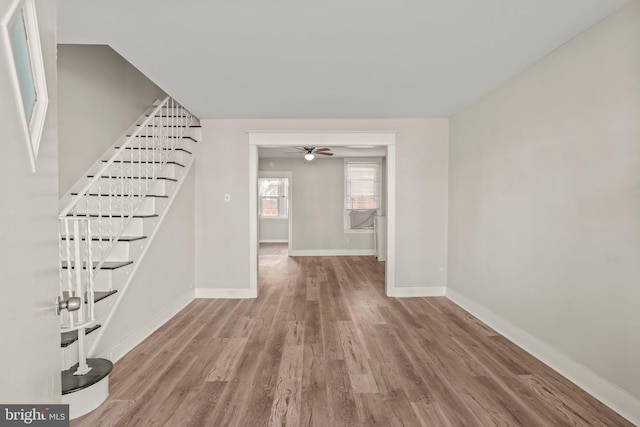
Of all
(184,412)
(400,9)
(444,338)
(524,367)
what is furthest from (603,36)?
(184,412)

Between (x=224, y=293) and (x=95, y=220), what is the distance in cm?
193

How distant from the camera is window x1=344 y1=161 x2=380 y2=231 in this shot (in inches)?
316

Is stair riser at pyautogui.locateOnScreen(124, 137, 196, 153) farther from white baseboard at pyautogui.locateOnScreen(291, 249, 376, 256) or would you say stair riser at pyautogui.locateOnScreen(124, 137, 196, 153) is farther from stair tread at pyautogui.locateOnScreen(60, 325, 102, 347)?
white baseboard at pyautogui.locateOnScreen(291, 249, 376, 256)

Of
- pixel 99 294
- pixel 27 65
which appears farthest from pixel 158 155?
pixel 27 65

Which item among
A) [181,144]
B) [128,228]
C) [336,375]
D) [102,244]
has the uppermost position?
[181,144]

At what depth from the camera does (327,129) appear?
172 inches

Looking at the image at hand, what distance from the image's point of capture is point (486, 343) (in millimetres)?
2943

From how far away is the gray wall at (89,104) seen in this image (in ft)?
10.8

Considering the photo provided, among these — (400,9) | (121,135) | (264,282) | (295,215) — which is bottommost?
(264,282)

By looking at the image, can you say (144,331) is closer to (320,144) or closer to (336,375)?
(336,375)

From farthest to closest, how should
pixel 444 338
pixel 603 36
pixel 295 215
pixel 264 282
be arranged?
pixel 295 215, pixel 264 282, pixel 444 338, pixel 603 36

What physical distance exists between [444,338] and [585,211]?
5.24 ft

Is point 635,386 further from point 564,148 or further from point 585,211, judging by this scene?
point 564,148

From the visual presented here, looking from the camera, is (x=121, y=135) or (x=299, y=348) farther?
(x=121, y=135)
